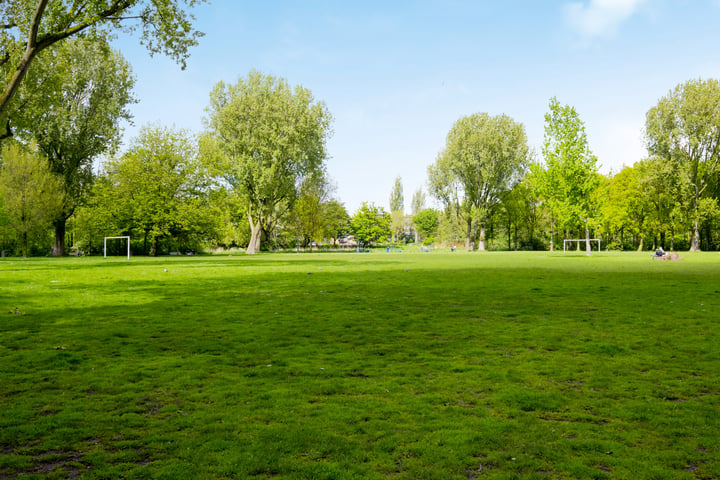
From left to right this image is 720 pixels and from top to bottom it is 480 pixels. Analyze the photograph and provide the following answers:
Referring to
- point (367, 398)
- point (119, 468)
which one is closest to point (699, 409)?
point (367, 398)

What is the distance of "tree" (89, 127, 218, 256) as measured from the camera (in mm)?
57031

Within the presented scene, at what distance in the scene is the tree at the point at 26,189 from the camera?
5028 centimetres

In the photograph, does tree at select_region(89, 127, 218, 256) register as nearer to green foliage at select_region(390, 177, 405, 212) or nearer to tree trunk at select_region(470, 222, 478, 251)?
tree trunk at select_region(470, 222, 478, 251)

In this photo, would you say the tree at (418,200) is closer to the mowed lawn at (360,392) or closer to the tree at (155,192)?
the tree at (155,192)

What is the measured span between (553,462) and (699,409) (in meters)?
2.70

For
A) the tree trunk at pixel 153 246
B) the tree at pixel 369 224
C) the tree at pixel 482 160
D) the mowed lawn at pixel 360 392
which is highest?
the tree at pixel 482 160

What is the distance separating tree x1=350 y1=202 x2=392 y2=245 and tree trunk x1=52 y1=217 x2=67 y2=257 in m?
66.1

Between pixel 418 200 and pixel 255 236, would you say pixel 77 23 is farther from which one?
pixel 418 200

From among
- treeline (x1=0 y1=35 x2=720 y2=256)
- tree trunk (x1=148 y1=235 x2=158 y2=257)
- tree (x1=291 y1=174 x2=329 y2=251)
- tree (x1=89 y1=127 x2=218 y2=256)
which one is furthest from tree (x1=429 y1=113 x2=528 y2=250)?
tree trunk (x1=148 y1=235 x2=158 y2=257)

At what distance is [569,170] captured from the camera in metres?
50.5

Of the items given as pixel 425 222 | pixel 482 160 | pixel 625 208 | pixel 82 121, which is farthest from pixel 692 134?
pixel 425 222

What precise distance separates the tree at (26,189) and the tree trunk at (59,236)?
12.5 feet

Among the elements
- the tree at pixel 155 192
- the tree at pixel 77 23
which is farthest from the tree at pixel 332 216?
the tree at pixel 77 23

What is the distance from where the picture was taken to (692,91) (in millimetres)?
66000
